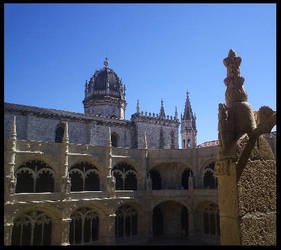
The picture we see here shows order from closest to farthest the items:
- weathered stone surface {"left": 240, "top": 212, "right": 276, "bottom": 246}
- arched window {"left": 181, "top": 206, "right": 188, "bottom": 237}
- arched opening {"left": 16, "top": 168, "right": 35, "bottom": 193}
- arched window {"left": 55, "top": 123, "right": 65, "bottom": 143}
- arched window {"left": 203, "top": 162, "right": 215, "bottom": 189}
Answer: weathered stone surface {"left": 240, "top": 212, "right": 276, "bottom": 246}, arched opening {"left": 16, "top": 168, "right": 35, "bottom": 193}, arched window {"left": 203, "top": 162, "right": 215, "bottom": 189}, arched window {"left": 55, "top": 123, "right": 65, "bottom": 143}, arched window {"left": 181, "top": 206, "right": 188, "bottom": 237}

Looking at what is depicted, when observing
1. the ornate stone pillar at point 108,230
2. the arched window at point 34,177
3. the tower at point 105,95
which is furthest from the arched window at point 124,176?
the tower at point 105,95

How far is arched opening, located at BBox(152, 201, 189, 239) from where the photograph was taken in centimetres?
3072

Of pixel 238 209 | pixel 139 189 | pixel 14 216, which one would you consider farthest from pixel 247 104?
pixel 139 189

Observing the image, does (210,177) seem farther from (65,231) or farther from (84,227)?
(65,231)

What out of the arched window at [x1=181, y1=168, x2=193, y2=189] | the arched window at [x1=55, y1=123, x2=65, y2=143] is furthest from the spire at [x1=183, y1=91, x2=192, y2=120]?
the arched window at [x1=55, y1=123, x2=65, y2=143]

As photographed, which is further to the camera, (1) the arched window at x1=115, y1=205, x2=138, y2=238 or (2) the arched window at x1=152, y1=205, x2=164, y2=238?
(2) the arched window at x1=152, y1=205, x2=164, y2=238

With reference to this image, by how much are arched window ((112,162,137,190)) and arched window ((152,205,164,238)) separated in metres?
4.13

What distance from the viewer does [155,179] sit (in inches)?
1268

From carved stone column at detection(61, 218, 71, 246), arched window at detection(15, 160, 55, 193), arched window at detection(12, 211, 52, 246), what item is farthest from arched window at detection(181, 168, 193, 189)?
arched window at detection(12, 211, 52, 246)

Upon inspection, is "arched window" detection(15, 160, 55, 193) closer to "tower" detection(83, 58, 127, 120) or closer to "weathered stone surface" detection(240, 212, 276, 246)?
"tower" detection(83, 58, 127, 120)

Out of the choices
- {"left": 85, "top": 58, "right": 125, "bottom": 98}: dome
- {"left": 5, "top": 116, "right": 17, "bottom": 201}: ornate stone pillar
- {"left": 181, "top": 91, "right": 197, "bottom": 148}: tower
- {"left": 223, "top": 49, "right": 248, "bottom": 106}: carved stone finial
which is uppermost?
{"left": 85, "top": 58, "right": 125, "bottom": 98}: dome

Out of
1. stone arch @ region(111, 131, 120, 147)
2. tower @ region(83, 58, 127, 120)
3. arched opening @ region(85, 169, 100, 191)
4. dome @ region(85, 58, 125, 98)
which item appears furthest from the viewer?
dome @ region(85, 58, 125, 98)

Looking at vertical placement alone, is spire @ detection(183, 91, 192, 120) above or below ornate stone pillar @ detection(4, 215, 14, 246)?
above

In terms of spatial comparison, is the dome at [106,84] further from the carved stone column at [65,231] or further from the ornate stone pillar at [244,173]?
the ornate stone pillar at [244,173]
